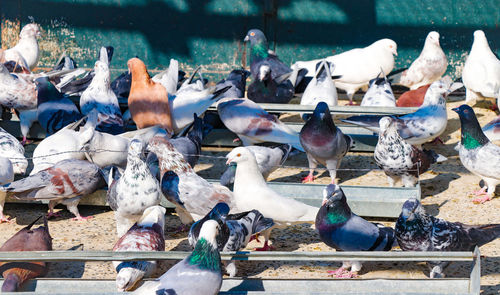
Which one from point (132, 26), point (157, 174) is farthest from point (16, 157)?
point (132, 26)

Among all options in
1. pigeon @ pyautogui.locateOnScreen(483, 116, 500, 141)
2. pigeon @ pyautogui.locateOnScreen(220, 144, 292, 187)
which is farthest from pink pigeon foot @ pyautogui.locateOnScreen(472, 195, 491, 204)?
pigeon @ pyautogui.locateOnScreen(220, 144, 292, 187)

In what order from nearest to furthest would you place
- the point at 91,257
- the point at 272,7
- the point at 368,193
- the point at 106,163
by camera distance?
the point at 91,257 → the point at 368,193 → the point at 106,163 → the point at 272,7

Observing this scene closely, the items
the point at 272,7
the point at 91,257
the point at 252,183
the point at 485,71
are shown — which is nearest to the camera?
the point at 91,257

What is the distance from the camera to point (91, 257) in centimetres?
354

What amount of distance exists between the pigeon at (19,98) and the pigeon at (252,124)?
76.0 inches

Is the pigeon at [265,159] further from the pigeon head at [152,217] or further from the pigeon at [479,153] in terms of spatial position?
the pigeon at [479,153]

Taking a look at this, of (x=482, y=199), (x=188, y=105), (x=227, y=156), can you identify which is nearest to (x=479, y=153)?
(x=482, y=199)

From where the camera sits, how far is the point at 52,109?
670cm

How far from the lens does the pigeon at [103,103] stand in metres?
6.57

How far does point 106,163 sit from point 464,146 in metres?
2.86

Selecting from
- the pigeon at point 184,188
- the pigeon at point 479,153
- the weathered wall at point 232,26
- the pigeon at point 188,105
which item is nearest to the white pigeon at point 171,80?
the pigeon at point 188,105

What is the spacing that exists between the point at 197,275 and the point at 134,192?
4.35 ft

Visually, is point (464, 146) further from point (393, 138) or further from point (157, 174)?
point (157, 174)

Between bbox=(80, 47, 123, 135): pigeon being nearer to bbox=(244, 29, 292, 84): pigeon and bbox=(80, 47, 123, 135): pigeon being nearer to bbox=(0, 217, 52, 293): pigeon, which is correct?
bbox=(244, 29, 292, 84): pigeon
